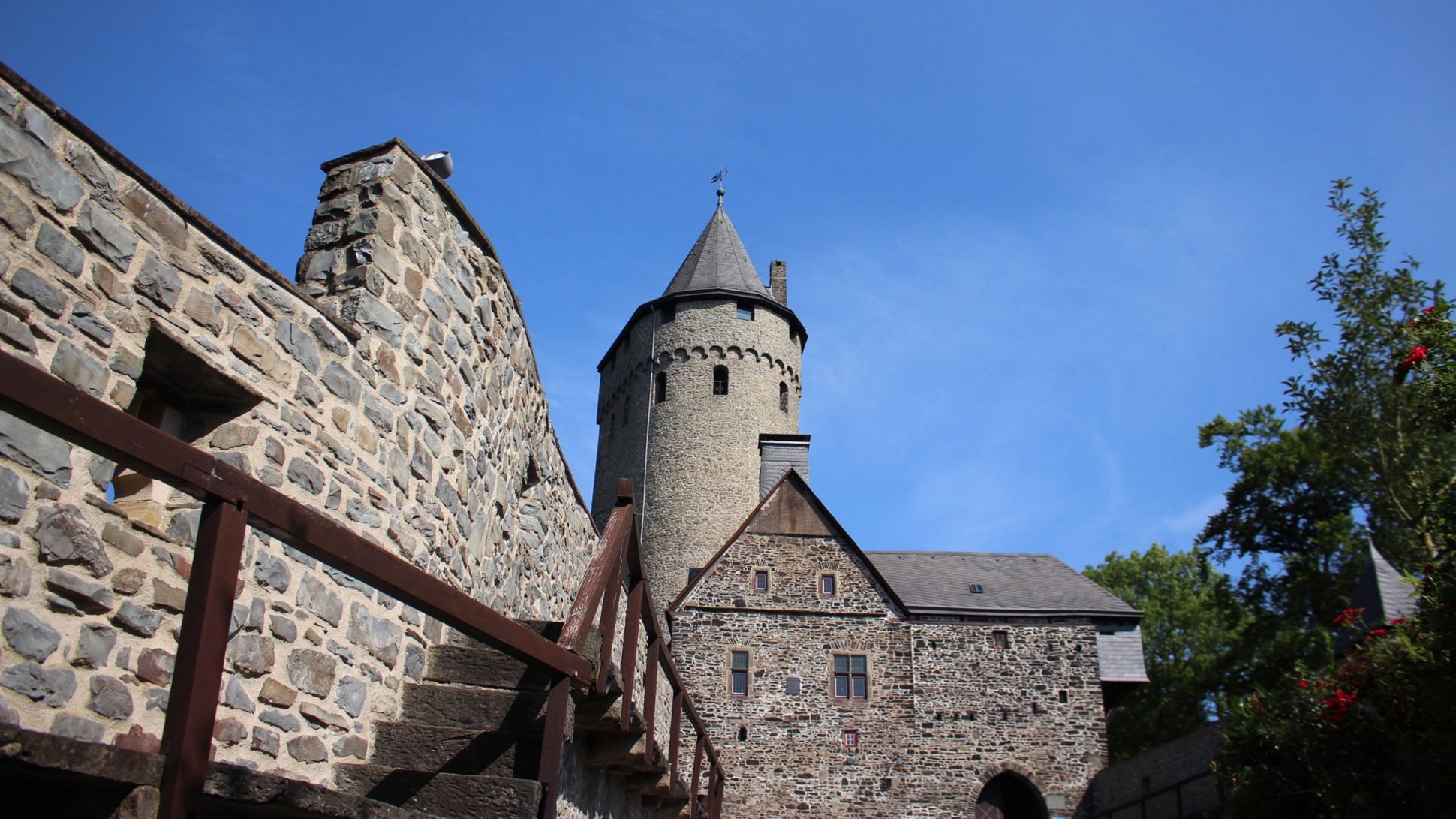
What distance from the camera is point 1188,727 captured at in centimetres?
3003

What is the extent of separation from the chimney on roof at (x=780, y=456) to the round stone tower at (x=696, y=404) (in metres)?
0.17

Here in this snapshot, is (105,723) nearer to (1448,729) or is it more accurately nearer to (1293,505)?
(1448,729)

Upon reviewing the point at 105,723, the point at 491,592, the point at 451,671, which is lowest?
the point at 105,723

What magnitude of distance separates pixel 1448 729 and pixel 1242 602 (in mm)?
19683

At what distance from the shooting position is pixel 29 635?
9.49 ft

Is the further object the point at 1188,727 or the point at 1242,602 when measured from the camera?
the point at 1188,727

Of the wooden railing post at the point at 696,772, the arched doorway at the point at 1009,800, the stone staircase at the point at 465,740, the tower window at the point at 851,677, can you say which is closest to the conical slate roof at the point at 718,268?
the tower window at the point at 851,677

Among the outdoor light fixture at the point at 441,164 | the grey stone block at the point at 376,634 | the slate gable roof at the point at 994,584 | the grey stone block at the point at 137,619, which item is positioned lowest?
the grey stone block at the point at 137,619

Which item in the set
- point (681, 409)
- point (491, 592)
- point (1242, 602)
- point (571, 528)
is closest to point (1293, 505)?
point (1242, 602)

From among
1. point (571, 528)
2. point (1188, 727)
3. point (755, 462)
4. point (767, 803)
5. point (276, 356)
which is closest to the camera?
point (276, 356)

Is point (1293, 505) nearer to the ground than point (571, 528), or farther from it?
farther from it

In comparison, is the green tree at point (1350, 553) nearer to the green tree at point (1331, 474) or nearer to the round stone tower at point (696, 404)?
the green tree at point (1331, 474)

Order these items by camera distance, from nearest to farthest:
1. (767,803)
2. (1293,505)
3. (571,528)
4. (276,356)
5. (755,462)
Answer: (276,356) → (571,528) → (767,803) → (1293,505) → (755,462)

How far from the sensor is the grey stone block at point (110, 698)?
10.1 ft
